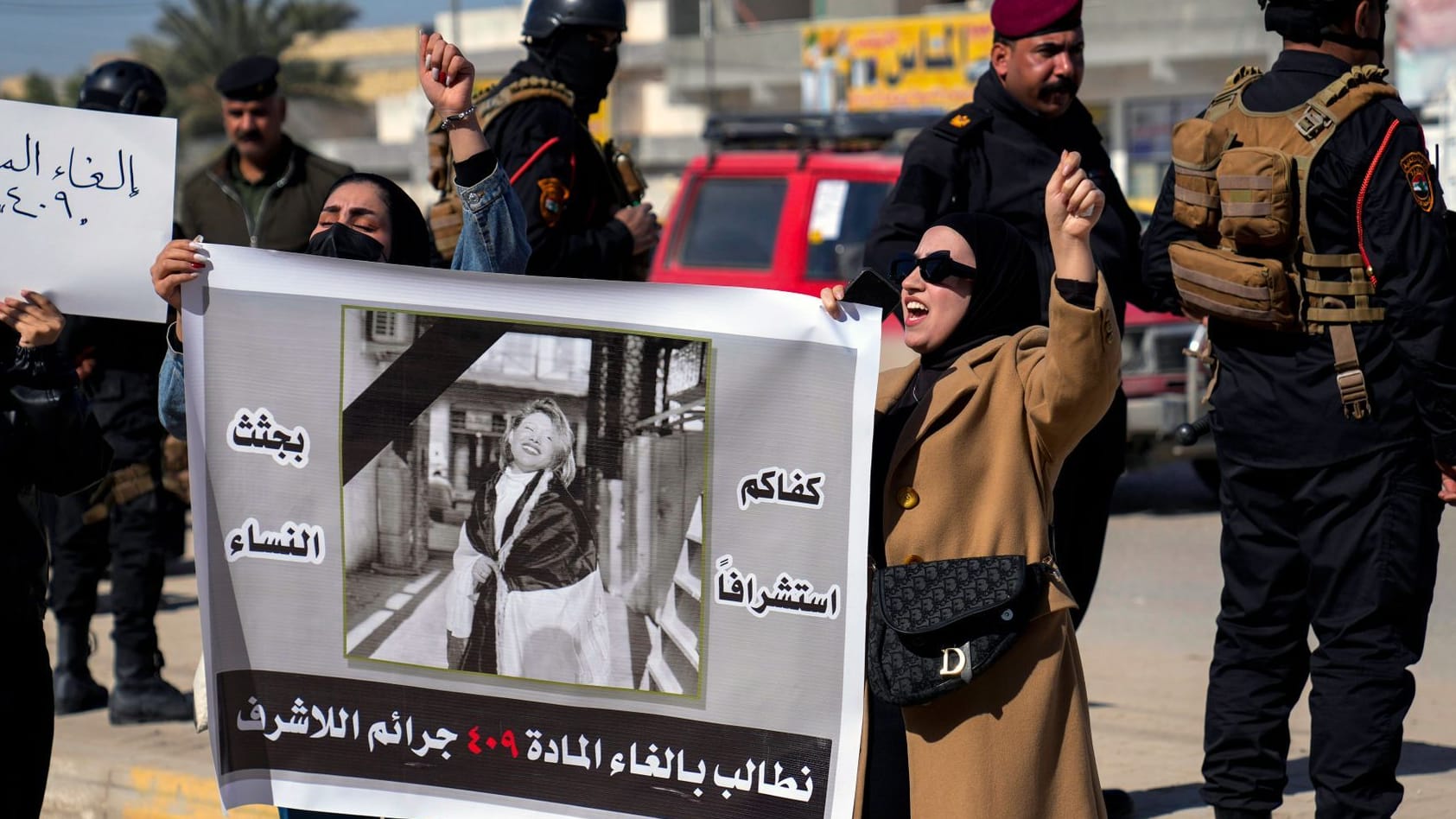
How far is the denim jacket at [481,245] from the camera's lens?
357 centimetres

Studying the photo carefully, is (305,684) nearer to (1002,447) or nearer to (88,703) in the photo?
(1002,447)

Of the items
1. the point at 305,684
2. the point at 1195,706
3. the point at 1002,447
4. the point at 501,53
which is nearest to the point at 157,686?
the point at 305,684

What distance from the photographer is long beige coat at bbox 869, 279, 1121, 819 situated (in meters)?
3.15

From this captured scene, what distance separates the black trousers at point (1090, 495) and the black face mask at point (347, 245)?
6.08ft

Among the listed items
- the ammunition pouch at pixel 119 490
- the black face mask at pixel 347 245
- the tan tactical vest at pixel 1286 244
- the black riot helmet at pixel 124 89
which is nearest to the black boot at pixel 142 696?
the ammunition pouch at pixel 119 490

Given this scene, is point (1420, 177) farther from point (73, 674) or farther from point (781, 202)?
point (781, 202)

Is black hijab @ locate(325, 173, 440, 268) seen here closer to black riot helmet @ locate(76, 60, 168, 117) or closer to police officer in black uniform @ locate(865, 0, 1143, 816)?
police officer in black uniform @ locate(865, 0, 1143, 816)

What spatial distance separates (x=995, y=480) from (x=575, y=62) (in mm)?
2386

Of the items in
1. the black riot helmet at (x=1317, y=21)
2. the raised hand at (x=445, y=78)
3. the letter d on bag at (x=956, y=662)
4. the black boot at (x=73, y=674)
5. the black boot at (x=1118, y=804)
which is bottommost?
the black boot at (x=73, y=674)

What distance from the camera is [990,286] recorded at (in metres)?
3.25

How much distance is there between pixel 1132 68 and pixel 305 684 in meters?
28.2

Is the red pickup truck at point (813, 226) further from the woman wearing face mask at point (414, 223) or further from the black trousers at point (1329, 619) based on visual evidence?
the woman wearing face mask at point (414, 223)

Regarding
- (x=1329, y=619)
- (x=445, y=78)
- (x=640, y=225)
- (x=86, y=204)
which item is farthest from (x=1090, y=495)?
(x=86, y=204)

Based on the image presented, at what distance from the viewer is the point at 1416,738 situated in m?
5.50
